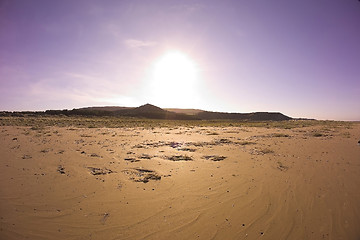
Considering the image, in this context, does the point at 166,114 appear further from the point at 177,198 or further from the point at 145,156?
the point at 177,198

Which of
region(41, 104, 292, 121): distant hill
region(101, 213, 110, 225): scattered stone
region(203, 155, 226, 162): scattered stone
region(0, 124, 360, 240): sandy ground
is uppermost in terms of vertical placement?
region(41, 104, 292, 121): distant hill

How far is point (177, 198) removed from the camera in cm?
569

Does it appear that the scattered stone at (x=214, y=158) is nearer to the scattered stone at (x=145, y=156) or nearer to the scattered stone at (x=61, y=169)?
the scattered stone at (x=145, y=156)

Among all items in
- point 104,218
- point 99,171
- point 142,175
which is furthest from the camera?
point 99,171

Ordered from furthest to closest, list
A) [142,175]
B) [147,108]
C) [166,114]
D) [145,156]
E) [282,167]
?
[147,108] < [166,114] < [145,156] < [282,167] < [142,175]

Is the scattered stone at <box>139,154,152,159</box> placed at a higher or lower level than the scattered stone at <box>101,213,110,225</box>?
higher

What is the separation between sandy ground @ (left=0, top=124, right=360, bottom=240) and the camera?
13.7 ft

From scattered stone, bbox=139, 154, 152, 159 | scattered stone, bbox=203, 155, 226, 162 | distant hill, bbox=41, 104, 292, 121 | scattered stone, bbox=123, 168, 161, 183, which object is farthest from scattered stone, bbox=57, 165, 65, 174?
distant hill, bbox=41, 104, 292, 121

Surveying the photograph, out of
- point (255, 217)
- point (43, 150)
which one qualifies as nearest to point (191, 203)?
point (255, 217)

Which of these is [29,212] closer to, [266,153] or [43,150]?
[43,150]

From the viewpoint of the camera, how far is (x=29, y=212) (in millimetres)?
4773

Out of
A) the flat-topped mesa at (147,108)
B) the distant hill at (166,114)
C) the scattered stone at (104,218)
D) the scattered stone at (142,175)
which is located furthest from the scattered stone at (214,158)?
the flat-topped mesa at (147,108)

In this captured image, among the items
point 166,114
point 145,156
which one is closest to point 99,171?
point 145,156

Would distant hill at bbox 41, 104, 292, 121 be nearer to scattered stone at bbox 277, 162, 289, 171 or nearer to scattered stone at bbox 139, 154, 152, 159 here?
scattered stone at bbox 139, 154, 152, 159
